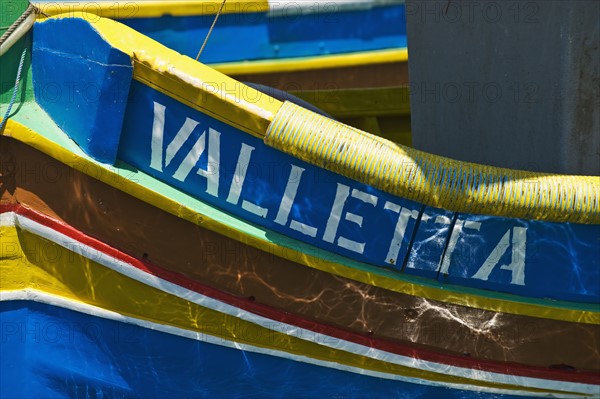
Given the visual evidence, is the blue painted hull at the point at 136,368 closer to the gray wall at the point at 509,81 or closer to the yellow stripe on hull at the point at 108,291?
the yellow stripe on hull at the point at 108,291

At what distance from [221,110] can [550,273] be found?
151cm

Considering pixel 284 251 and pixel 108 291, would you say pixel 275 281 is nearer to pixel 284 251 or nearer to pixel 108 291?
pixel 284 251

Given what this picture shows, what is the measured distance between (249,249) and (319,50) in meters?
2.66

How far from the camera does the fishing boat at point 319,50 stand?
5.61m

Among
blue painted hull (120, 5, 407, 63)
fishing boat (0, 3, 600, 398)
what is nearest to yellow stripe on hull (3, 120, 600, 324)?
fishing boat (0, 3, 600, 398)

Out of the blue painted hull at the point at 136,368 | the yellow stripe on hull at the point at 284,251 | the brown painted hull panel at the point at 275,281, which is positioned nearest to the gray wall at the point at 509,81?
the yellow stripe on hull at the point at 284,251

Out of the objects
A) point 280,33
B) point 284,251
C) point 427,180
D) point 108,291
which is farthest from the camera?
point 280,33

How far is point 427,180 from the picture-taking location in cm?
332

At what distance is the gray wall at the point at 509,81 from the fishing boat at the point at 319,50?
1936 millimetres

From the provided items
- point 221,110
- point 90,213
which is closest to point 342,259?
point 221,110

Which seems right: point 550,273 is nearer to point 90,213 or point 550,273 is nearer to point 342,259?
point 342,259

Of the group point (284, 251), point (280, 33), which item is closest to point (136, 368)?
point (284, 251)

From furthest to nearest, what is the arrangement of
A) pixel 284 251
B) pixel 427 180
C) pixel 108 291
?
pixel 108 291 < pixel 284 251 < pixel 427 180

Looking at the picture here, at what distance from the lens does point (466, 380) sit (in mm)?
3693
